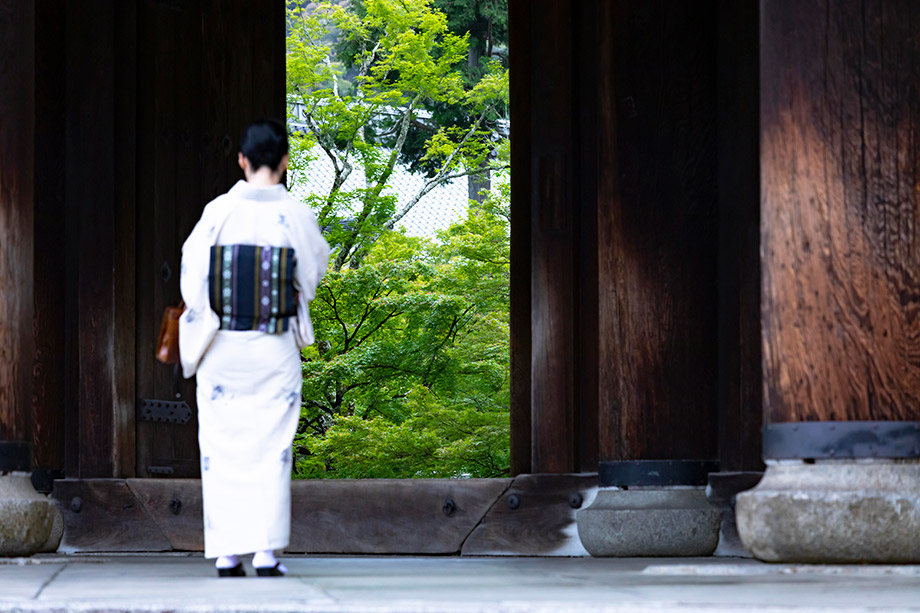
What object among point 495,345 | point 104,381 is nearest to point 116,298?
point 104,381

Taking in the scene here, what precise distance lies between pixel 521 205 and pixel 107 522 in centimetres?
273

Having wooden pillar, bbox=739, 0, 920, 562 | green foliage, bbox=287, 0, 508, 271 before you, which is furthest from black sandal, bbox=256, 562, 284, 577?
green foliage, bbox=287, 0, 508, 271

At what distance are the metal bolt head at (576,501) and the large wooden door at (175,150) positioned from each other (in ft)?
6.55

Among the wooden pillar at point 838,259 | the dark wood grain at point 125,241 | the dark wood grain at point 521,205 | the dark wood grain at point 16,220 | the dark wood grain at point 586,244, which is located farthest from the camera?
the dark wood grain at point 521,205

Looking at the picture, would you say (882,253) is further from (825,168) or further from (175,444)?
(175,444)

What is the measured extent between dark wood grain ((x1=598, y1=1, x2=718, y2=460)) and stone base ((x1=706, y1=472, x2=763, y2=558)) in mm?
138

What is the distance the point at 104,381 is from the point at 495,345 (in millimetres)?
7054

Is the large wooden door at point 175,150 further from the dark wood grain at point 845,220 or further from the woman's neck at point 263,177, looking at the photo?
the dark wood grain at point 845,220

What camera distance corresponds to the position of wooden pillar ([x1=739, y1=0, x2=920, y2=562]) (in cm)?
424

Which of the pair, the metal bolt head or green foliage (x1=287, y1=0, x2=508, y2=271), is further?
green foliage (x1=287, y1=0, x2=508, y2=271)

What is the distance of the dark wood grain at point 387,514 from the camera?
681 centimetres

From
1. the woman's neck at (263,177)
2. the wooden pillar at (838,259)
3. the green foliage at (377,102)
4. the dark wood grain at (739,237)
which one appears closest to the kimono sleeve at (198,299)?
the woman's neck at (263,177)

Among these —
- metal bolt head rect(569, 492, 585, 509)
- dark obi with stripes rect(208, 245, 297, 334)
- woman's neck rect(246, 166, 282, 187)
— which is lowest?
metal bolt head rect(569, 492, 585, 509)

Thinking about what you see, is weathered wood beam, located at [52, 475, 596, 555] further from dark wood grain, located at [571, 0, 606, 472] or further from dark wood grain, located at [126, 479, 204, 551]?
dark wood grain, located at [571, 0, 606, 472]
